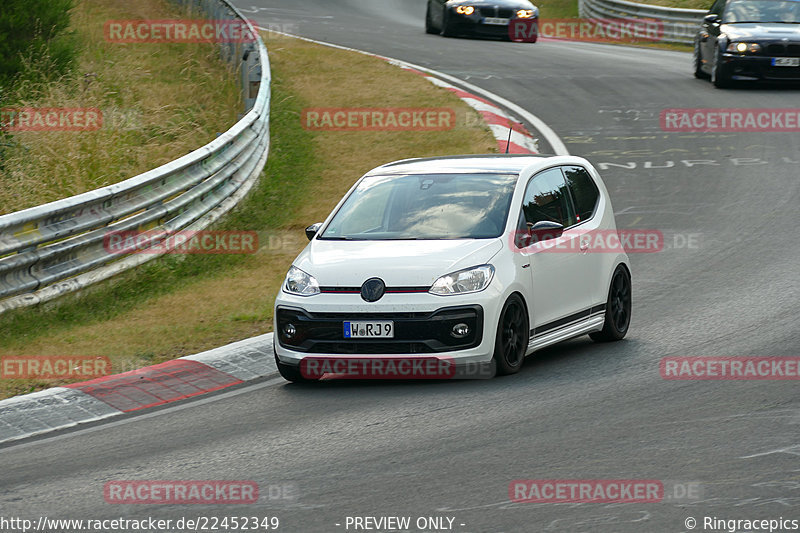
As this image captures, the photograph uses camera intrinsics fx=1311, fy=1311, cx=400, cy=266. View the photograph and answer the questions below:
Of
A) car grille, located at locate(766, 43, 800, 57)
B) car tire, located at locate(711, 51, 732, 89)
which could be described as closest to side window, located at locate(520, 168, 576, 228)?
car grille, located at locate(766, 43, 800, 57)

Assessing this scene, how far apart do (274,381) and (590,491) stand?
3.74 m

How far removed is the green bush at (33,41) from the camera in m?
20.4

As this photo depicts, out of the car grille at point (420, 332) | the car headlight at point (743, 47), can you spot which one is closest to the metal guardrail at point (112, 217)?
the car grille at point (420, 332)

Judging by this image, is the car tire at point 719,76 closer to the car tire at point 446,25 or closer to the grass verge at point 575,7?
the car tire at point 446,25

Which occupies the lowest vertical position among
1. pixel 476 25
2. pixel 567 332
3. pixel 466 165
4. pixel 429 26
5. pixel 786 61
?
pixel 429 26

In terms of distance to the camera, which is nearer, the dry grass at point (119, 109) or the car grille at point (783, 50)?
the dry grass at point (119, 109)

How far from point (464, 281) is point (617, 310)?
2.26 meters

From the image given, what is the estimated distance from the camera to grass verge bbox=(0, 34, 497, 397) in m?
10.9

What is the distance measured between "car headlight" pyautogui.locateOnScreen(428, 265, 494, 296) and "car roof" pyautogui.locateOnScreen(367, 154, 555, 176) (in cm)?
130

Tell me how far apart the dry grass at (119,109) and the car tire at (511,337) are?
7.42 metres

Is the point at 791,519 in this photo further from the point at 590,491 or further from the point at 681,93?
the point at 681,93

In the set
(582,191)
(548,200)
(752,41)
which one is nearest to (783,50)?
(752,41)

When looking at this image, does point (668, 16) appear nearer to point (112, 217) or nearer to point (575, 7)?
point (575, 7)

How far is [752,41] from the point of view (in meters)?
22.6
